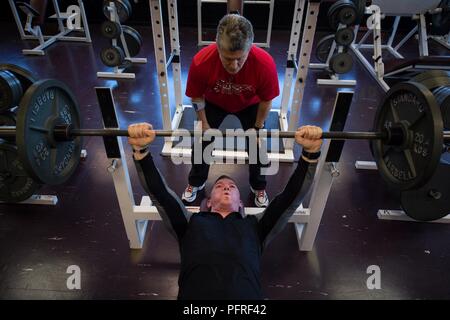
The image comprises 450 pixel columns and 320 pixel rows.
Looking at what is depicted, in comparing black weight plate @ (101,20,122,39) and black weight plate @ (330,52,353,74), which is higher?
black weight plate @ (101,20,122,39)

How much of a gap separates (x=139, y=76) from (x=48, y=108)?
267 centimetres

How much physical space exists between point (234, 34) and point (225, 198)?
72cm

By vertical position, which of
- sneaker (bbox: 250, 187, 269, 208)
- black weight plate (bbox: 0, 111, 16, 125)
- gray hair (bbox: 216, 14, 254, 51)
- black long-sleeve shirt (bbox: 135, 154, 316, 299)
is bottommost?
sneaker (bbox: 250, 187, 269, 208)

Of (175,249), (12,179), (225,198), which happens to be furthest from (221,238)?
(12,179)

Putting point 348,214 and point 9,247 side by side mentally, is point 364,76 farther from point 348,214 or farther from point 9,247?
point 9,247

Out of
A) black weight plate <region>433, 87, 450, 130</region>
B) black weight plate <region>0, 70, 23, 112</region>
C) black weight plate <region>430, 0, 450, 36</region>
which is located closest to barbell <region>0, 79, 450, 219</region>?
black weight plate <region>433, 87, 450, 130</region>

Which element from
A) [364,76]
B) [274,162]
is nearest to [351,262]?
[274,162]

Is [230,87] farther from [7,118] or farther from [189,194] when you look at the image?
[7,118]

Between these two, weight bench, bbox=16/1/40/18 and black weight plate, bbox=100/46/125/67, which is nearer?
black weight plate, bbox=100/46/125/67

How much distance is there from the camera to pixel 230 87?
1.66 metres

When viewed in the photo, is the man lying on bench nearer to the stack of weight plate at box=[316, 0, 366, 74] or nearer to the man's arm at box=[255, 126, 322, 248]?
the man's arm at box=[255, 126, 322, 248]

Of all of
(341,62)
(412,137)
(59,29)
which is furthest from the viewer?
(59,29)

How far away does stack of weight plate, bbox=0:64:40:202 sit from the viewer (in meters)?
1.80

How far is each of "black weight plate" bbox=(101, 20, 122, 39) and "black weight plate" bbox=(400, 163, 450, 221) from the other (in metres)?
3.12
